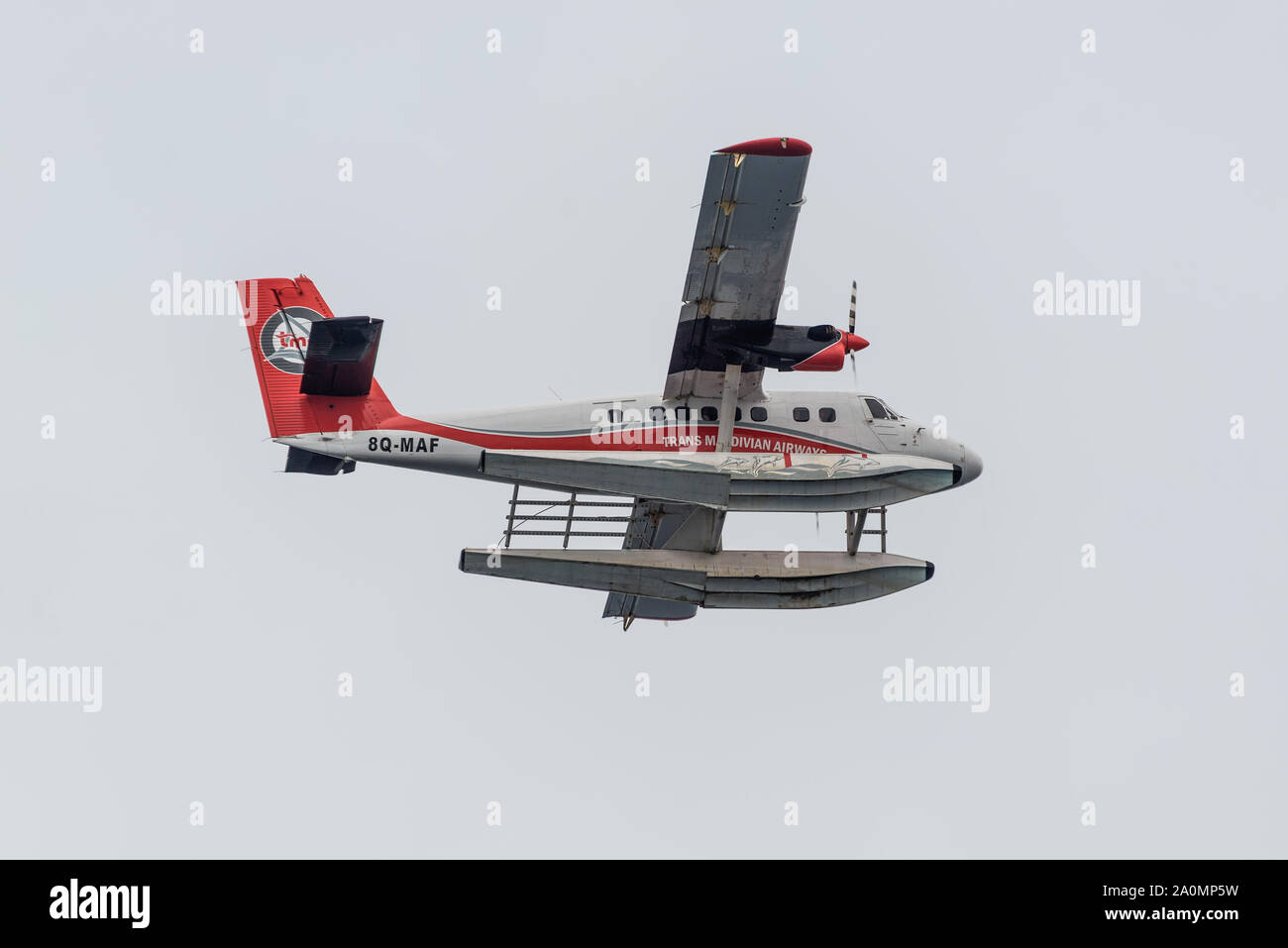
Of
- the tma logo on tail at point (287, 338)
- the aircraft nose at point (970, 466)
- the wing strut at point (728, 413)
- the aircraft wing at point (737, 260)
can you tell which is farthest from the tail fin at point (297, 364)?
the aircraft nose at point (970, 466)

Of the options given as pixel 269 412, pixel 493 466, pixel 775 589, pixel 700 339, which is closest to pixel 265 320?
pixel 269 412

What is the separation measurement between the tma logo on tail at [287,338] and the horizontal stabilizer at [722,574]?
4.07 metres

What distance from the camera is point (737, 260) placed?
92.1 feet

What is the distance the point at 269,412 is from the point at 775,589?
8.22m

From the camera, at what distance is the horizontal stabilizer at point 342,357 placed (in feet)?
92.9

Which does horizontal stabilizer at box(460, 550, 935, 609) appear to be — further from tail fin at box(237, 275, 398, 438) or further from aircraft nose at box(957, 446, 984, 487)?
tail fin at box(237, 275, 398, 438)

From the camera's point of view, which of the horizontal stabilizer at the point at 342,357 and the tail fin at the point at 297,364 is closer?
the horizontal stabilizer at the point at 342,357

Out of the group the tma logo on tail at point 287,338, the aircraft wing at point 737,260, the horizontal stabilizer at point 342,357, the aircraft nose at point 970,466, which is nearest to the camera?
the aircraft wing at point 737,260

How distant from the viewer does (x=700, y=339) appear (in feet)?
96.4

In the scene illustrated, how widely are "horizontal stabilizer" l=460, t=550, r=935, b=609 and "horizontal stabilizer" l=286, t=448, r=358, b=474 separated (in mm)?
2314

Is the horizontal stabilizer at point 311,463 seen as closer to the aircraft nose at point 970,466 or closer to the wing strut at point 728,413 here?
the wing strut at point 728,413

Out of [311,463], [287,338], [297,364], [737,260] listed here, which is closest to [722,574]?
[737,260]

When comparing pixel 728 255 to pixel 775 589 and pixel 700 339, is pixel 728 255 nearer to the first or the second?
pixel 700 339

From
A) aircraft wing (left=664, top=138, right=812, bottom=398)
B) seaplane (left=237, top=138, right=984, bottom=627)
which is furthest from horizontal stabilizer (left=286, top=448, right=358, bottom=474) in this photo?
aircraft wing (left=664, top=138, right=812, bottom=398)
